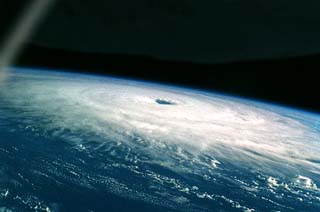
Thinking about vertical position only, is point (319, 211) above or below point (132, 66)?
below

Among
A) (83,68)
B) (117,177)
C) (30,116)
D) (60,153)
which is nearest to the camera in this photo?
(117,177)

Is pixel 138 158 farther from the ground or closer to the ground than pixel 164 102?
closer to the ground

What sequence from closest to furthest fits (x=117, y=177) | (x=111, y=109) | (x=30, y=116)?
(x=117, y=177) → (x=30, y=116) → (x=111, y=109)

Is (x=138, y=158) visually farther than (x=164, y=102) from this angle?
No

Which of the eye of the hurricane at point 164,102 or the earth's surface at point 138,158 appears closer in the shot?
the earth's surface at point 138,158

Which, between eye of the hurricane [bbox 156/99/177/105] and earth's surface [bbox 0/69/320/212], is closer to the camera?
earth's surface [bbox 0/69/320/212]

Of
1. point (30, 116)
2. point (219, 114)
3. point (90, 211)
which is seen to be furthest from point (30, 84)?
point (90, 211)

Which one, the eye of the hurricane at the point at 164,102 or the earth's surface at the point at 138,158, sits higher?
the eye of the hurricane at the point at 164,102

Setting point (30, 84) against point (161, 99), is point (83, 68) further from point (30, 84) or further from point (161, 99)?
point (161, 99)
